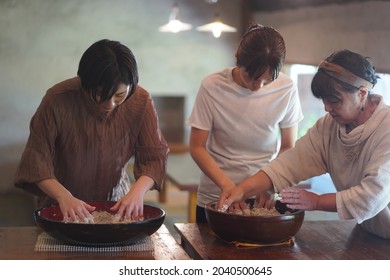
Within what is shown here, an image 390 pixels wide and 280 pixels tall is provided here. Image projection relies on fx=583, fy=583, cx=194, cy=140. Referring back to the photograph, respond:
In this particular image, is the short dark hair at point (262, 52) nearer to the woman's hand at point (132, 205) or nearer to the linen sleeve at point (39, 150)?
the woman's hand at point (132, 205)

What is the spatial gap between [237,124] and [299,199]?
40 cm

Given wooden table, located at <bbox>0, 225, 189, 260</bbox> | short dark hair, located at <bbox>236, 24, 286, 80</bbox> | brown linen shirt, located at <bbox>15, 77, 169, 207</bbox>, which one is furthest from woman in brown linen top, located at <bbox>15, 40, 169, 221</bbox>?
short dark hair, located at <bbox>236, 24, 286, 80</bbox>

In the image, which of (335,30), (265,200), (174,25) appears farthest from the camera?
(174,25)

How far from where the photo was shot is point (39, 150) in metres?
1.58

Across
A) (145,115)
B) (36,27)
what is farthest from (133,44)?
(145,115)

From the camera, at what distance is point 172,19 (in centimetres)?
459

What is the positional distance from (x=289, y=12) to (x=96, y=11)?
1591 mm

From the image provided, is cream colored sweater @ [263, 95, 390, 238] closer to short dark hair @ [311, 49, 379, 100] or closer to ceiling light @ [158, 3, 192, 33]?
short dark hair @ [311, 49, 379, 100]

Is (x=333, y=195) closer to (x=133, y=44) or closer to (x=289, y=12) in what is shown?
(x=289, y=12)

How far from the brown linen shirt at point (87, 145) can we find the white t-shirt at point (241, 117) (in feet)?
0.83

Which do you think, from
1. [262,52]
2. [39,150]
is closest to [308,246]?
[262,52]

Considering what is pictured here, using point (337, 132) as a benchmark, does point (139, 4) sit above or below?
above

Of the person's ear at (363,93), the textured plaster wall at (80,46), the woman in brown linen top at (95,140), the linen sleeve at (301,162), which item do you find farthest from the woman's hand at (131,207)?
the textured plaster wall at (80,46)

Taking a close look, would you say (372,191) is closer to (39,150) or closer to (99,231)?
(99,231)
